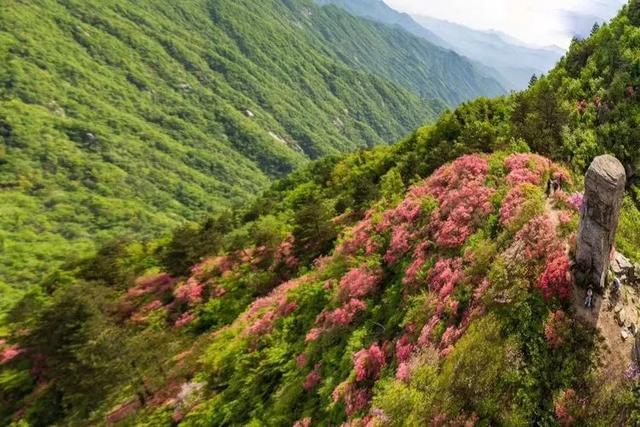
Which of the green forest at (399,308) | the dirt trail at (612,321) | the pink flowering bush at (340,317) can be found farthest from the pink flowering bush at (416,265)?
the dirt trail at (612,321)

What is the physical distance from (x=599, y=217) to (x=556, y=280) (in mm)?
2555

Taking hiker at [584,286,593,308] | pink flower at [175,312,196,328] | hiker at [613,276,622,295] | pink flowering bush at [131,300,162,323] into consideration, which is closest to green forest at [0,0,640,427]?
pink flower at [175,312,196,328]

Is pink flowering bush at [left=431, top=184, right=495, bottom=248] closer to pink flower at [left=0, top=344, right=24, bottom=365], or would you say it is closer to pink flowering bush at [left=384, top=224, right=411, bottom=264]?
pink flowering bush at [left=384, top=224, right=411, bottom=264]

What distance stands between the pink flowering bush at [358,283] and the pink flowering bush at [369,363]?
4.55m

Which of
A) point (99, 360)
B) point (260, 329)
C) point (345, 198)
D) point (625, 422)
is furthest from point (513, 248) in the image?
point (345, 198)

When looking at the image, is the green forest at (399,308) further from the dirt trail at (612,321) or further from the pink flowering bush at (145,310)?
the pink flowering bush at (145,310)

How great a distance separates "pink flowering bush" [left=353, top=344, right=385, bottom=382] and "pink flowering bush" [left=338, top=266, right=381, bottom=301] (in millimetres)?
4548

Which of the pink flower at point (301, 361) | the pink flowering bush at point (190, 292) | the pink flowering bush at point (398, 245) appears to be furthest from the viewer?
the pink flowering bush at point (190, 292)

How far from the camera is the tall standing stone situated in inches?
Result: 611

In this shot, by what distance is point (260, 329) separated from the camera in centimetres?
3039

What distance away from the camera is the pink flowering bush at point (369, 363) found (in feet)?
64.3

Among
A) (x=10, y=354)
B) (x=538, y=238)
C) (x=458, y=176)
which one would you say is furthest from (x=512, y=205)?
(x=10, y=354)

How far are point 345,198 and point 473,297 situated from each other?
1229 inches

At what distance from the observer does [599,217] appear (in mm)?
15859
